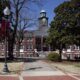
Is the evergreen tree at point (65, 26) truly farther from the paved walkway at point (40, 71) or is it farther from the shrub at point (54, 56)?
the paved walkway at point (40, 71)

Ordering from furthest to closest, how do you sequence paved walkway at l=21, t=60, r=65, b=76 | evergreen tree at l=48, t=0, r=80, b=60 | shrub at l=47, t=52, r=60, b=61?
evergreen tree at l=48, t=0, r=80, b=60, shrub at l=47, t=52, r=60, b=61, paved walkway at l=21, t=60, r=65, b=76

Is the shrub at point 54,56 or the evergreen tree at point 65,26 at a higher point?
the evergreen tree at point 65,26

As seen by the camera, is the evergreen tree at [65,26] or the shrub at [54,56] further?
the evergreen tree at [65,26]

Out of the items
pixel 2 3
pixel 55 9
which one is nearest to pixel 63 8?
pixel 55 9

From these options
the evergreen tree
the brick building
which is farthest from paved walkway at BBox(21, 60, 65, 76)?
the brick building

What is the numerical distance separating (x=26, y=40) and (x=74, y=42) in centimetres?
7850

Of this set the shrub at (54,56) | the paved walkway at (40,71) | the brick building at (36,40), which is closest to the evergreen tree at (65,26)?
the shrub at (54,56)

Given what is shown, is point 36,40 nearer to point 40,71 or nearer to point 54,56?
point 54,56

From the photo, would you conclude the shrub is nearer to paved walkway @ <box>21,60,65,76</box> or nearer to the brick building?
paved walkway @ <box>21,60,65,76</box>

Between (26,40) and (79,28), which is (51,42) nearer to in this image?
(79,28)

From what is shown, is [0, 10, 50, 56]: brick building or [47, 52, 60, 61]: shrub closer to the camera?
[47, 52, 60, 61]: shrub

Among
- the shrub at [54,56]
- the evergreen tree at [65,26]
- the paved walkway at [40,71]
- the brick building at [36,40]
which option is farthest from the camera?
the brick building at [36,40]

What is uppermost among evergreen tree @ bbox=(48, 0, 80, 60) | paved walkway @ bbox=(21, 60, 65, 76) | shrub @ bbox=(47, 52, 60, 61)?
evergreen tree @ bbox=(48, 0, 80, 60)

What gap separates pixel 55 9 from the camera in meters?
51.1
